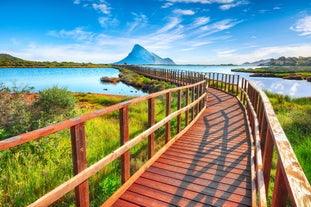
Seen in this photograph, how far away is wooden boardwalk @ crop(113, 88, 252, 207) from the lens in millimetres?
3091

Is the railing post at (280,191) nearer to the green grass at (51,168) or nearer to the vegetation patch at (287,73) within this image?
the green grass at (51,168)

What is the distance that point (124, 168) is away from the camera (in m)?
3.37

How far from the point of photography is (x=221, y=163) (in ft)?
14.0

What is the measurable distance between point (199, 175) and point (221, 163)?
73 centimetres

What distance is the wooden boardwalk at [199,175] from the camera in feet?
10.1

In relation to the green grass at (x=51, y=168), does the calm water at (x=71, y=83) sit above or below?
below

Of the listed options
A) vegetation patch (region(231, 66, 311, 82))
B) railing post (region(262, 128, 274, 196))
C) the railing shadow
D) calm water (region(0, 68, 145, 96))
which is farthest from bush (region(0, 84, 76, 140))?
vegetation patch (region(231, 66, 311, 82))

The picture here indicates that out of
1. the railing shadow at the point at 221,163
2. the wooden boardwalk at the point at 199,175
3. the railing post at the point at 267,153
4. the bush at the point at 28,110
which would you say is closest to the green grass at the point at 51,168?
the wooden boardwalk at the point at 199,175

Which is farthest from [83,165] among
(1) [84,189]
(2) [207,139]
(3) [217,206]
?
(2) [207,139]

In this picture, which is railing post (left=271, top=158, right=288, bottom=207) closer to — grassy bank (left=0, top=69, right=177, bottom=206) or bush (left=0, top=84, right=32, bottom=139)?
grassy bank (left=0, top=69, right=177, bottom=206)

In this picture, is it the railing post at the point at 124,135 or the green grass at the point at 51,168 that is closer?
the railing post at the point at 124,135

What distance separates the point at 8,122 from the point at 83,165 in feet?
16.5

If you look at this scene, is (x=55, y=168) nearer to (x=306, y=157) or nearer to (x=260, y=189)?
(x=260, y=189)

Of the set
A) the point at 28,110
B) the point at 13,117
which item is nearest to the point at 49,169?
the point at 13,117
